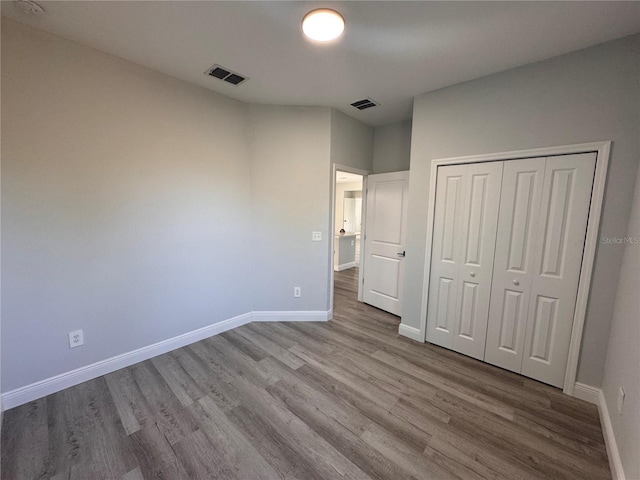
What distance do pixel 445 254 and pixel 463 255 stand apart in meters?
0.17

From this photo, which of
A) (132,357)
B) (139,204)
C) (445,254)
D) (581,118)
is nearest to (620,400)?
(445,254)

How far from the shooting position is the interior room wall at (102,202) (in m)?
1.80

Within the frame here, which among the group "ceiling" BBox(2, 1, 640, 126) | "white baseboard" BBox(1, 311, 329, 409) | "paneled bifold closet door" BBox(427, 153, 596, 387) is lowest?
"white baseboard" BBox(1, 311, 329, 409)

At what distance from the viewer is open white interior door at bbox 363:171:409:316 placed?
11.4ft

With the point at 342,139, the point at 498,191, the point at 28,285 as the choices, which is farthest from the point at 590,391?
the point at 28,285

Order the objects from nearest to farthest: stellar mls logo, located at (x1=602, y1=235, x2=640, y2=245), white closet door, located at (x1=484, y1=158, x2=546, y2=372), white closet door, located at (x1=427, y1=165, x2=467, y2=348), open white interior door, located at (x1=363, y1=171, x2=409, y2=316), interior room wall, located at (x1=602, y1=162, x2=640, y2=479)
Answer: interior room wall, located at (x1=602, y1=162, x2=640, y2=479) < stellar mls logo, located at (x1=602, y1=235, x2=640, y2=245) < white closet door, located at (x1=484, y1=158, x2=546, y2=372) < white closet door, located at (x1=427, y1=165, x2=467, y2=348) < open white interior door, located at (x1=363, y1=171, x2=409, y2=316)

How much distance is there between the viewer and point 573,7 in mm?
1514

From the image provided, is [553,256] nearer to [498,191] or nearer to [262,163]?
[498,191]

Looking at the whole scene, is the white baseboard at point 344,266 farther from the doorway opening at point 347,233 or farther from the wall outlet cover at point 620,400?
the wall outlet cover at point 620,400

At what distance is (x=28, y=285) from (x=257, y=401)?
75.1 inches

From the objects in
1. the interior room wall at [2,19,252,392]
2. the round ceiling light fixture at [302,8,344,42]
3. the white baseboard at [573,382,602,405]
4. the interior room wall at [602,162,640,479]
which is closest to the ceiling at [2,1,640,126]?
the round ceiling light fixture at [302,8,344,42]

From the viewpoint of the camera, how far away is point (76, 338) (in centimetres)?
208

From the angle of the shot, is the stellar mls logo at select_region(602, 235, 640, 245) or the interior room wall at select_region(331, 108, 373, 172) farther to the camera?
the interior room wall at select_region(331, 108, 373, 172)

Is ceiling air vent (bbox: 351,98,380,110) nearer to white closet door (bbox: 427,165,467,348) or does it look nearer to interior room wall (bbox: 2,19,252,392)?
white closet door (bbox: 427,165,467,348)
